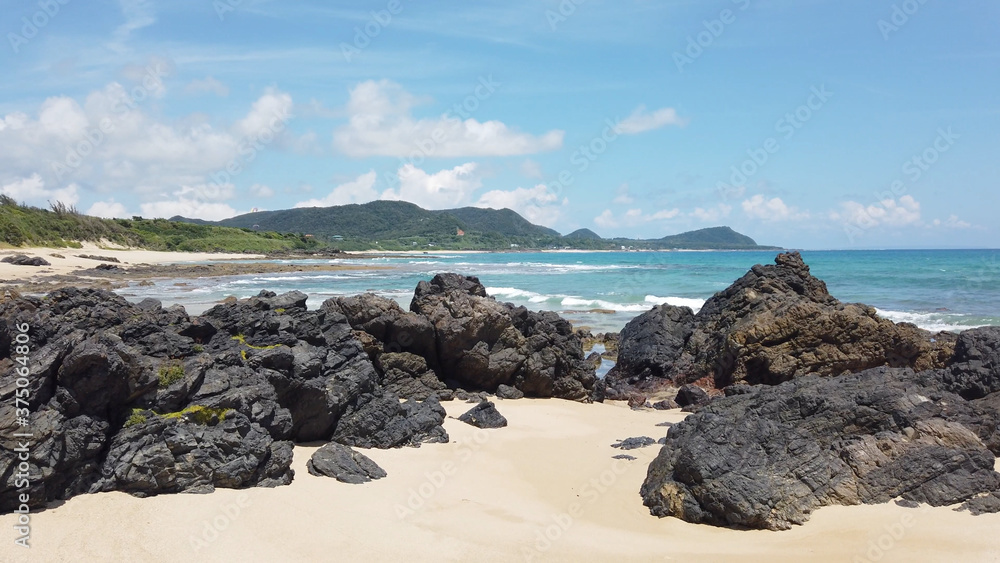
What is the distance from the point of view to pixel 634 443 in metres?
9.90

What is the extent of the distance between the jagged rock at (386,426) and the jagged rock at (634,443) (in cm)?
257

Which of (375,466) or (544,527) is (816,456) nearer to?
(544,527)

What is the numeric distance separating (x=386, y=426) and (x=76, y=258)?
177 feet

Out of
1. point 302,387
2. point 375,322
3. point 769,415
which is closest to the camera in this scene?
point 769,415

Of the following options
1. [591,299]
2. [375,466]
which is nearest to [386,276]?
[591,299]

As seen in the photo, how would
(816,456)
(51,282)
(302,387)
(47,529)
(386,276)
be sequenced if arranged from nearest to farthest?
(47,529)
(816,456)
(302,387)
(51,282)
(386,276)

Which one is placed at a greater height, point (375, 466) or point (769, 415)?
point (769, 415)

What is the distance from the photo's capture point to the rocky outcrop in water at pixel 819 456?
269 inches

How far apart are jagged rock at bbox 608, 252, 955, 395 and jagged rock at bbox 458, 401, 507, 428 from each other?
4851mm

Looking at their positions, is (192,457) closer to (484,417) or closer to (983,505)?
(484,417)

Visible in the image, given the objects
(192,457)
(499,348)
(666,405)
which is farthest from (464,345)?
(192,457)

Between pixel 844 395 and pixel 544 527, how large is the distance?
405 cm

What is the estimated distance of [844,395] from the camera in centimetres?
807

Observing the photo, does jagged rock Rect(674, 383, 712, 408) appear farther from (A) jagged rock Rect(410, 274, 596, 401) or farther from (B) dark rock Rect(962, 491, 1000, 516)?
(B) dark rock Rect(962, 491, 1000, 516)
